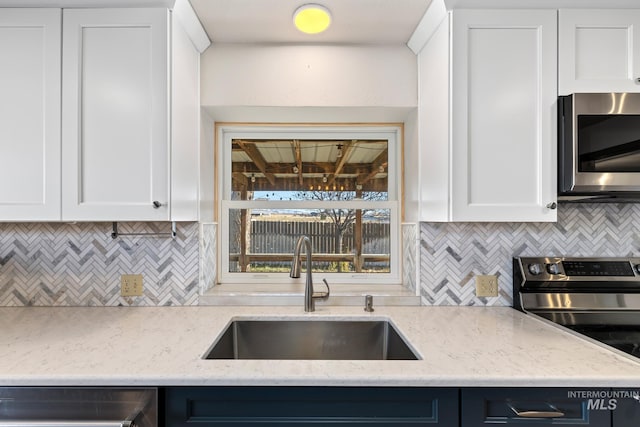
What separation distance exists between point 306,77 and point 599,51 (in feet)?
4.01

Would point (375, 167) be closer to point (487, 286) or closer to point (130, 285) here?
point (487, 286)

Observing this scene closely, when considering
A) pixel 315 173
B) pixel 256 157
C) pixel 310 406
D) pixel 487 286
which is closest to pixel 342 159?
pixel 315 173

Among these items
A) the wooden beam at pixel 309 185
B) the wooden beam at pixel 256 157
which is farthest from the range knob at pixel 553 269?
the wooden beam at pixel 256 157

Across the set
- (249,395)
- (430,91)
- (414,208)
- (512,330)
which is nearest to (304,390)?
(249,395)

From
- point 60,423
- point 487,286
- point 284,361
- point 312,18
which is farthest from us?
point 487,286

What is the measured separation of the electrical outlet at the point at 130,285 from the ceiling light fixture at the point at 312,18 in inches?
54.4

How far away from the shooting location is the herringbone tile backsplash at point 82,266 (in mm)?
1655

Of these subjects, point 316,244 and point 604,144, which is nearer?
point 604,144

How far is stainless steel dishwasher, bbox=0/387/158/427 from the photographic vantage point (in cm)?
97

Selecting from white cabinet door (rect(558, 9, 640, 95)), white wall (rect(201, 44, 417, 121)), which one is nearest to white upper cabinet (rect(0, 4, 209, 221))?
white wall (rect(201, 44, 417, 121))

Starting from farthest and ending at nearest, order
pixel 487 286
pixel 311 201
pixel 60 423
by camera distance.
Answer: pixel 311 201
pixel 487 286
pixel 60 423

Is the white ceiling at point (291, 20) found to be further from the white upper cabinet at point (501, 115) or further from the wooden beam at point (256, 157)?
the wooden beam at point (256, 157)

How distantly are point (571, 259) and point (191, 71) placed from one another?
1.93 meters

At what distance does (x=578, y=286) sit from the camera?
156cm
